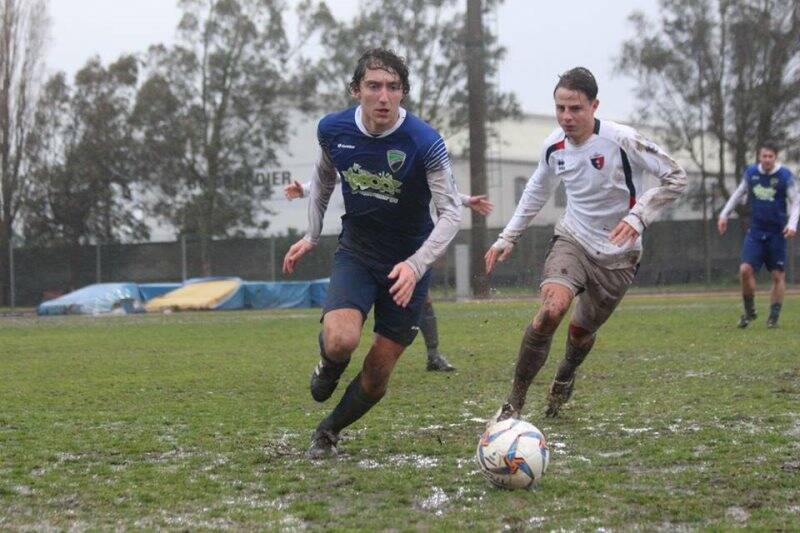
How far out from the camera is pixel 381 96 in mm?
6207

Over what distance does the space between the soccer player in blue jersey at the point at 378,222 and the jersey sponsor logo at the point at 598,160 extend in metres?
1.26

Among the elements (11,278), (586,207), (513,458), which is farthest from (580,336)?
(11,278)

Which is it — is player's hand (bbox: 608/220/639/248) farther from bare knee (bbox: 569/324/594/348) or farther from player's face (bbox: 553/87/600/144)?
bare knee (bbox: 569/324/594/348)

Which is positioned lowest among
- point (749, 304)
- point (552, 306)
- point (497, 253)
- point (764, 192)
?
point (749, 304)

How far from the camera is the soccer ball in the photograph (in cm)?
533

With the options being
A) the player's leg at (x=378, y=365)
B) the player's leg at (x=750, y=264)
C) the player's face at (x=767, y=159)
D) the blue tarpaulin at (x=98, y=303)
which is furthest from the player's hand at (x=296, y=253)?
the blue tarpaulin at (x=98, y=303)

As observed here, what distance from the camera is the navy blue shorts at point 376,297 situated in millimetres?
6387

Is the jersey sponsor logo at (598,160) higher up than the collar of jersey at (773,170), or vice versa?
the collar of jersey at (773,170)

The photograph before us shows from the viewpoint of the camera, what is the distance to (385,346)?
6453 mm

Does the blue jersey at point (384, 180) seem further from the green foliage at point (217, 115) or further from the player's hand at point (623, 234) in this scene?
the green foliage at point (217, 115)

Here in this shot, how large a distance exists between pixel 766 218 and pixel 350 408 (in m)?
10.2

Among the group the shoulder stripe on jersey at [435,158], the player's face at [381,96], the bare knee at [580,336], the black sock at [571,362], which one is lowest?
the black sock at [571,362]

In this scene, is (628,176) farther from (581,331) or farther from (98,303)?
(98,303)

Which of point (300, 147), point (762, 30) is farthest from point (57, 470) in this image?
point (300, 147)
